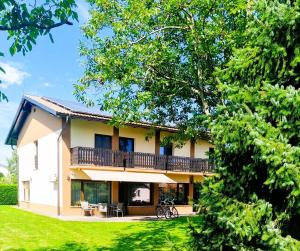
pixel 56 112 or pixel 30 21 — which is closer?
pixel 30 21

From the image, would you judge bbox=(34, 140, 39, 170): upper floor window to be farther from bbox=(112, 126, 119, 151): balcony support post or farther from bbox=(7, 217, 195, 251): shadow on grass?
bbox=(7, 217, 195, 251): shadow on grass

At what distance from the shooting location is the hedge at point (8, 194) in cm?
3525

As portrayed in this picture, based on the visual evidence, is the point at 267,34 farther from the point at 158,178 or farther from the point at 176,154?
the point at 176,154

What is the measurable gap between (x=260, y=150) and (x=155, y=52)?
10.9 m

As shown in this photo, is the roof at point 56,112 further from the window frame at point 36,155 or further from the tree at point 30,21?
the tree at point 30,21

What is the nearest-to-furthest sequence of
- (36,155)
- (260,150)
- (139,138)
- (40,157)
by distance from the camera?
(260,150) → (40,157) → (139,138) → (36,155)

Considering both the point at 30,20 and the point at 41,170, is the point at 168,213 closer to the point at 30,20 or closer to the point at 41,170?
the point at 41,170

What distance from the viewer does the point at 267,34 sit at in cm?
612

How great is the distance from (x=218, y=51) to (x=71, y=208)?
1565 cm

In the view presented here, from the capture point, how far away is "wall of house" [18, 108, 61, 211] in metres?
26.6

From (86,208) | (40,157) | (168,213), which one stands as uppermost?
(40,157)

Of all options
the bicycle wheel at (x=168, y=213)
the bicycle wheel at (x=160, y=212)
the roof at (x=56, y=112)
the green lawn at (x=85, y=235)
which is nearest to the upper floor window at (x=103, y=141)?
the roof at (x=56, y=112)

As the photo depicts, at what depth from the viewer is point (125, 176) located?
26.0m

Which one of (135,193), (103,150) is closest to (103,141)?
(103,150)
